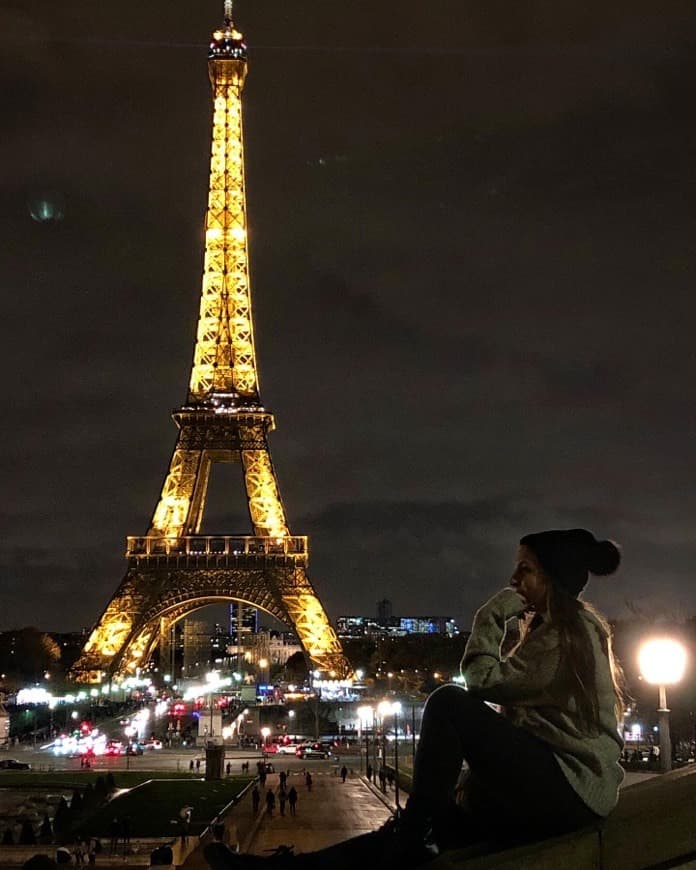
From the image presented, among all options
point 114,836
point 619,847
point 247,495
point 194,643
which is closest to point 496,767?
point 619,847

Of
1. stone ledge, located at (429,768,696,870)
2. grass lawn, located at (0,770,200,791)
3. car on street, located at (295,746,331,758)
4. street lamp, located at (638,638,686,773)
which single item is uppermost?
street lamp, located at (638,638,686,773)

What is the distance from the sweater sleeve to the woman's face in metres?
0.22

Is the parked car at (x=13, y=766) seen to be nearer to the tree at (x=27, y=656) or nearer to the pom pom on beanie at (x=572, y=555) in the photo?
the pom pom on beanie at (x=572, y=555)

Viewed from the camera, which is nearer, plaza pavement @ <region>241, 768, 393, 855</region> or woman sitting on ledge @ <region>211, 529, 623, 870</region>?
woman sitting on ledge @ <region>211, 529, 623, 870</region>

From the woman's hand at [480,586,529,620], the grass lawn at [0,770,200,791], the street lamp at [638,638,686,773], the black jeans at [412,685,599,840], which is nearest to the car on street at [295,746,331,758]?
the grass lawn at [0,770,200,791]

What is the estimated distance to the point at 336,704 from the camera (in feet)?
260

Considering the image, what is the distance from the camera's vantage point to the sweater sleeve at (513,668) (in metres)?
4.77

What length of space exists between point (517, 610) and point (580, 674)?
557 mm

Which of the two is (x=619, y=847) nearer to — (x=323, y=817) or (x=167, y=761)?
(x=323, y=817)

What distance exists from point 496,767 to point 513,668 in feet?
1.62

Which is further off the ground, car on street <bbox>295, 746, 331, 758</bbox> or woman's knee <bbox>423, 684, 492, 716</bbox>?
woman's knee <bbox>423, 684, 492, 716</bbox>

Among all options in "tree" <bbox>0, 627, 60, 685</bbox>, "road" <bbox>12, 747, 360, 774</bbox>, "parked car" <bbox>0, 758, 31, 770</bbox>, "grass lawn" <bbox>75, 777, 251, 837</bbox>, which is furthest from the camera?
"tree" <bbox>0, 627, 60, 685</bbox>

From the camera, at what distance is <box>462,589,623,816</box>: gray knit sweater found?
15.0 ft

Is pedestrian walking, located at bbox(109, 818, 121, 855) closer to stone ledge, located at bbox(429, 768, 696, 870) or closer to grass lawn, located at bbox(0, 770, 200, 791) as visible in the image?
grass lawn, located at bbox(0, 770, 200, 791)
